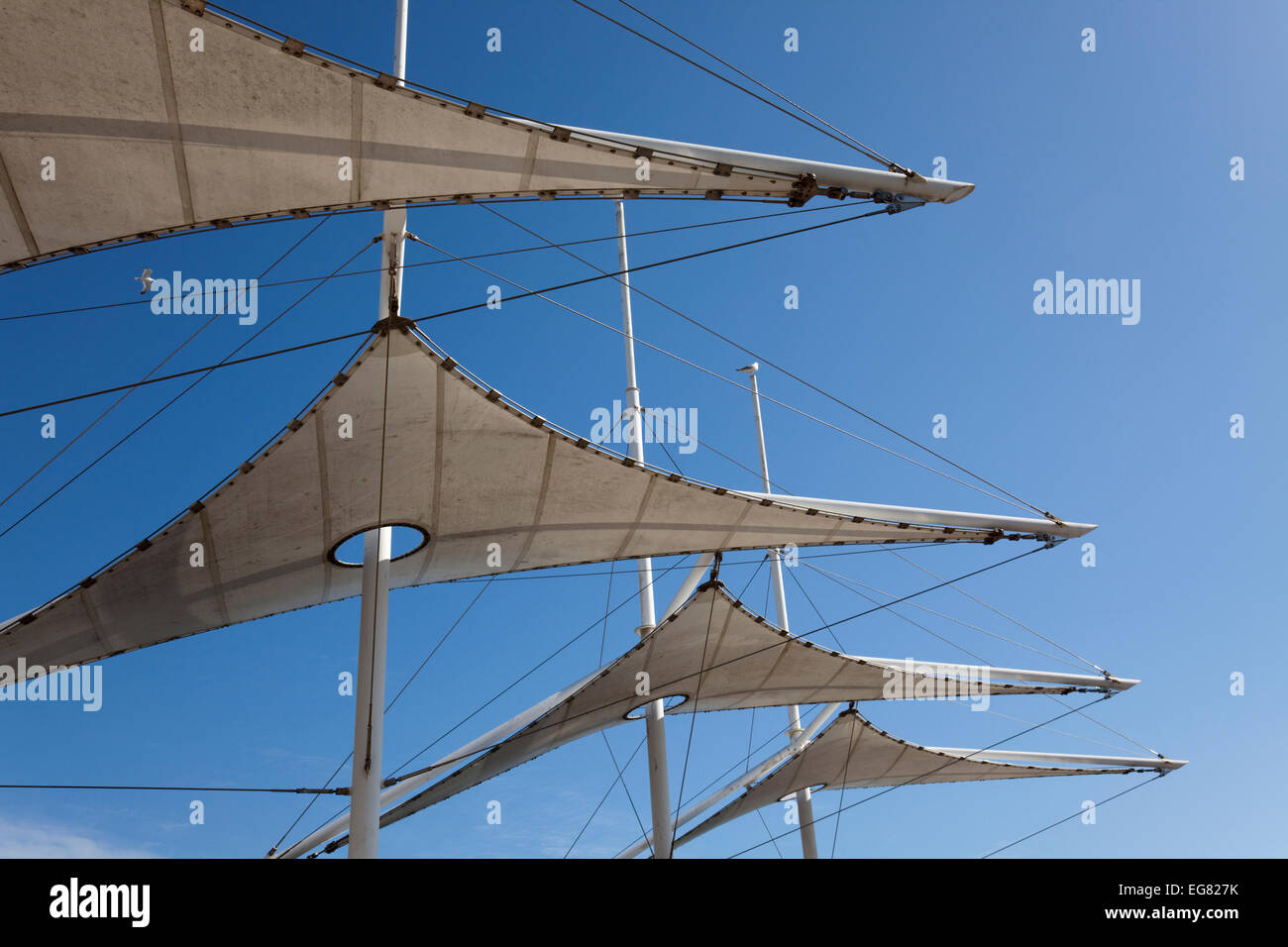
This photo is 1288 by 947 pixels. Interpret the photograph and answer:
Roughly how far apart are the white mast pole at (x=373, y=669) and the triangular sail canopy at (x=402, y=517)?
654mm

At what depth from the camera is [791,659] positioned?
65.6ft

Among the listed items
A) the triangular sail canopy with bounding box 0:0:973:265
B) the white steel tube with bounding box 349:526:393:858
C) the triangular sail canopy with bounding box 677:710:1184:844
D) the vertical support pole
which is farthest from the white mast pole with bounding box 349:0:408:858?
the triangular sail canopy with bounding box 677:710:1184:844

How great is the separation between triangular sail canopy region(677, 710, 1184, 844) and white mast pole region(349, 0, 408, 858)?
1354 centimetres

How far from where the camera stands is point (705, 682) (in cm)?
2097

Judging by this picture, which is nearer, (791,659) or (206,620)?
(206,620)

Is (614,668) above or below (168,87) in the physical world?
below

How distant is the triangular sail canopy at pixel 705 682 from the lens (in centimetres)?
1833

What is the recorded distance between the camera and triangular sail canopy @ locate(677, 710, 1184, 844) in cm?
2527

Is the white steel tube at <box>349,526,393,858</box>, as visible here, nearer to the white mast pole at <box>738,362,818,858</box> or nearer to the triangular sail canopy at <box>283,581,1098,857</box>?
the triangular sail canopy at <box>283,581,1098,857</box>

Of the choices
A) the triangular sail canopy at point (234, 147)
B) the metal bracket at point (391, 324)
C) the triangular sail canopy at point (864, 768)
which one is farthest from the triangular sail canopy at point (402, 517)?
the triangular sail canopy at point (864, 768)

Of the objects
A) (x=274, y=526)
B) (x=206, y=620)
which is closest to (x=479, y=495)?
(x=274, y=526)

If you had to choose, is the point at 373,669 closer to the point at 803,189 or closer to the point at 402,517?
the point at 402,517
